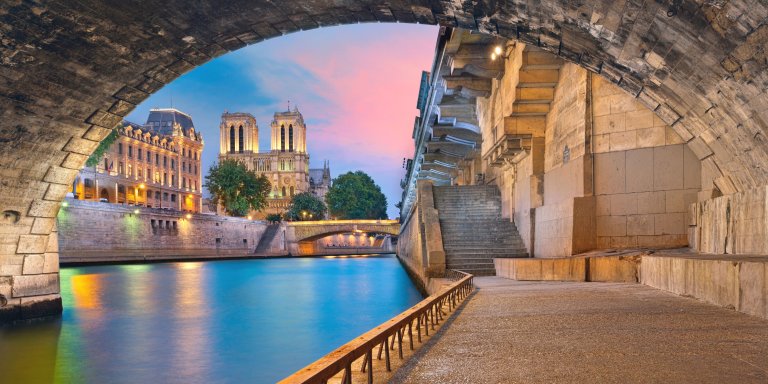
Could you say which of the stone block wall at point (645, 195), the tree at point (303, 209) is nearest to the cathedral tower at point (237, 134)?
the tree at point (303, 209)

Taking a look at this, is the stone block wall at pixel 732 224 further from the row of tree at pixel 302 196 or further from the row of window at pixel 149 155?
the row of window at pixel 149 155

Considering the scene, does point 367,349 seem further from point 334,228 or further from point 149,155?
point 149,155

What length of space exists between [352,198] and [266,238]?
41.1 metres

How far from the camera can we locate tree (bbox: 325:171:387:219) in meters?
123

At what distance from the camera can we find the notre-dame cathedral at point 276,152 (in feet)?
480

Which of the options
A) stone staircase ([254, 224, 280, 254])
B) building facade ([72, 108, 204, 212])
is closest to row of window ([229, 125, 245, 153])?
building facade ([72, 108, 204, 212])

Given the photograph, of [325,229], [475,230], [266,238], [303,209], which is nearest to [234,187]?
[266,238]

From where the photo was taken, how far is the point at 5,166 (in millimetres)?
13445

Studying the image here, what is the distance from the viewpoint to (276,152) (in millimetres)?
148625

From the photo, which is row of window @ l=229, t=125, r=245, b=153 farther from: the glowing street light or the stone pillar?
the glowing street light

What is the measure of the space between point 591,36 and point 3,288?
14787 millimetres

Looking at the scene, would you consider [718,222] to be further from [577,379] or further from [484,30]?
[577,379]

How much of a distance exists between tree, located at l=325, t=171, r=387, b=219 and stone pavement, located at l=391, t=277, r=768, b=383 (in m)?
112

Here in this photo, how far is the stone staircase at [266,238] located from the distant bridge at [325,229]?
1.80 meters
